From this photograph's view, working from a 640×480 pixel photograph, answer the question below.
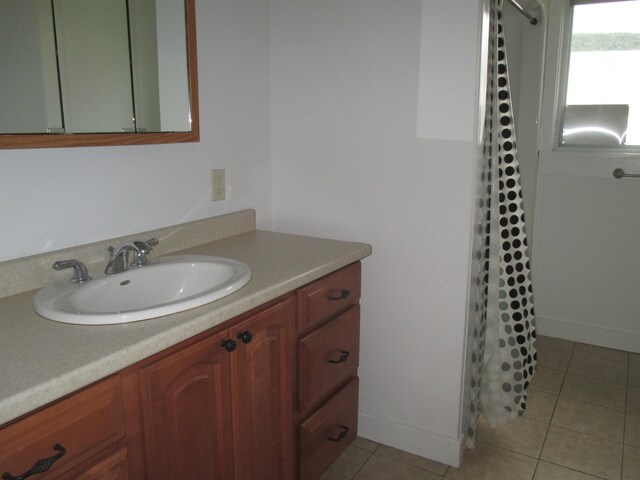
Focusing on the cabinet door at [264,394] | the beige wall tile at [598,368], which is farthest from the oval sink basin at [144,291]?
the beige wall tile at [598,368]

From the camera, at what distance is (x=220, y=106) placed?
1.91 metres

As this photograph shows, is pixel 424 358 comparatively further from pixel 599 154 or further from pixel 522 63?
pixel 522 63

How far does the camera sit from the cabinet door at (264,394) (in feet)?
4.50

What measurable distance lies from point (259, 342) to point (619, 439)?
63.3 inches

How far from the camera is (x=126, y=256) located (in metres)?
1.48

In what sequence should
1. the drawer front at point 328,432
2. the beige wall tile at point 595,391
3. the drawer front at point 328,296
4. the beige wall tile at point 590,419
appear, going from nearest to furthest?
the drawer front at point 328,296 → the drawer front at point 328,432 → the beige wall tile at point 590,419 → the beige wall tile at point 595,391

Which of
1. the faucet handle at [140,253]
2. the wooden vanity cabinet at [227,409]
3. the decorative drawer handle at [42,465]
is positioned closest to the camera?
the decorative drawer handle at [42,465]

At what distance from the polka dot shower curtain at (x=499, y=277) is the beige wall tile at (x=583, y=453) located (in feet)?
0.57

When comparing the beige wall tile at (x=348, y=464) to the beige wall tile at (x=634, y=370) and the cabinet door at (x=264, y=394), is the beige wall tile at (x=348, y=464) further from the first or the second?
the beige wall tile at (x=634, y=370)

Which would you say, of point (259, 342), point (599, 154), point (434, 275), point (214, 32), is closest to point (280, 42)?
point (214, 32)

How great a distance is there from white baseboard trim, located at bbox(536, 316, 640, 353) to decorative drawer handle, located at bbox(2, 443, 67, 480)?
2.80 metres

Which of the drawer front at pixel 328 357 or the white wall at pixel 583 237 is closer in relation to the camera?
the drawer front at pixel 328 357

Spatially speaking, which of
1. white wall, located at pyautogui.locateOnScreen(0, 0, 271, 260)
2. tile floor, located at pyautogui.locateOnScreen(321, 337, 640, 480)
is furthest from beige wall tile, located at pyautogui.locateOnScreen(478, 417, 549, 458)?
white wall, located at pyautogui.locateOnScreen(0, 0, 271, 260)

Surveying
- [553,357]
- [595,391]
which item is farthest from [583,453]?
[553,357]
